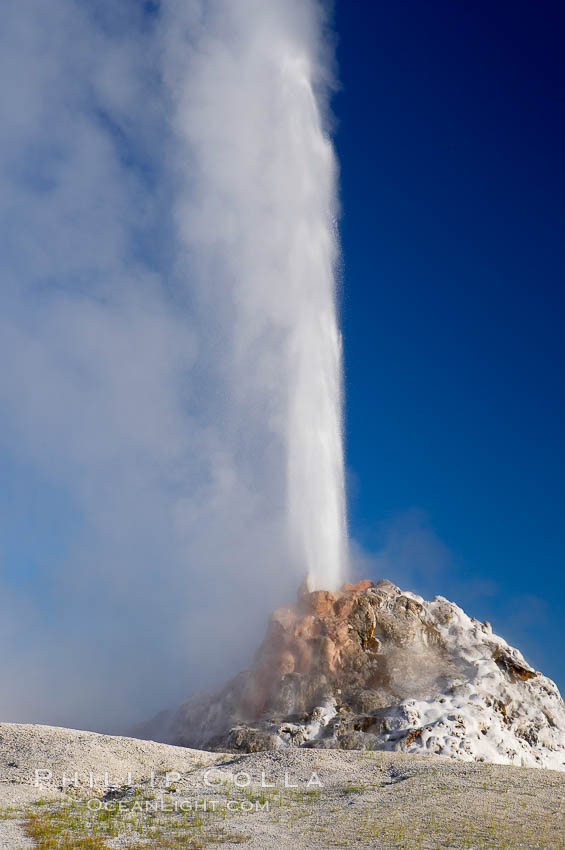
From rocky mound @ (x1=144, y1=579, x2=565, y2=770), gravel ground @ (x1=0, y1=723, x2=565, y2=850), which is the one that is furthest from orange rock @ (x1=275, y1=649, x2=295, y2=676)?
gravel ground @ (x1=0, y1=723, x2=565, y2=850)

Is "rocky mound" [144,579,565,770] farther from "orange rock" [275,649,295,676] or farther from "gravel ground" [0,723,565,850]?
"gravel ground" [0,723,565,850]

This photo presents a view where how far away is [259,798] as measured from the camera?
26938mm

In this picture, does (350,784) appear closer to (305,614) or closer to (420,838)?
(420,838)

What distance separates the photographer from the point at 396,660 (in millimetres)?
46844

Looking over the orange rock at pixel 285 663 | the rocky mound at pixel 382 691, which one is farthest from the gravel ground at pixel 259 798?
the orange rock at pixel 285 663

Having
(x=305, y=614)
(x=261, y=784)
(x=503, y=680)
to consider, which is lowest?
(x=261, y=784)

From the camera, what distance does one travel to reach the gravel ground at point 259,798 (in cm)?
2120

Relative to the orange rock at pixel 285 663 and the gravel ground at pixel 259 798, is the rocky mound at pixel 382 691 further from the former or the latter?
the gravel ground at pixel 259 798

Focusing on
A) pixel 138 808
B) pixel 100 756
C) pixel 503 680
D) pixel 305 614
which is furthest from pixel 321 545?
pixel 138 808

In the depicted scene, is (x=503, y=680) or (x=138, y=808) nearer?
(x=138, y=808)

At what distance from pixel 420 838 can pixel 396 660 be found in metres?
26.8

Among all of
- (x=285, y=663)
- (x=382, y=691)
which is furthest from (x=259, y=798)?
(x=285, y=663)

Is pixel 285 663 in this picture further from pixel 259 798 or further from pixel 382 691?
pixel 259 798

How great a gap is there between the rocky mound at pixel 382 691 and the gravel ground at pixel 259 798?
203 inches
